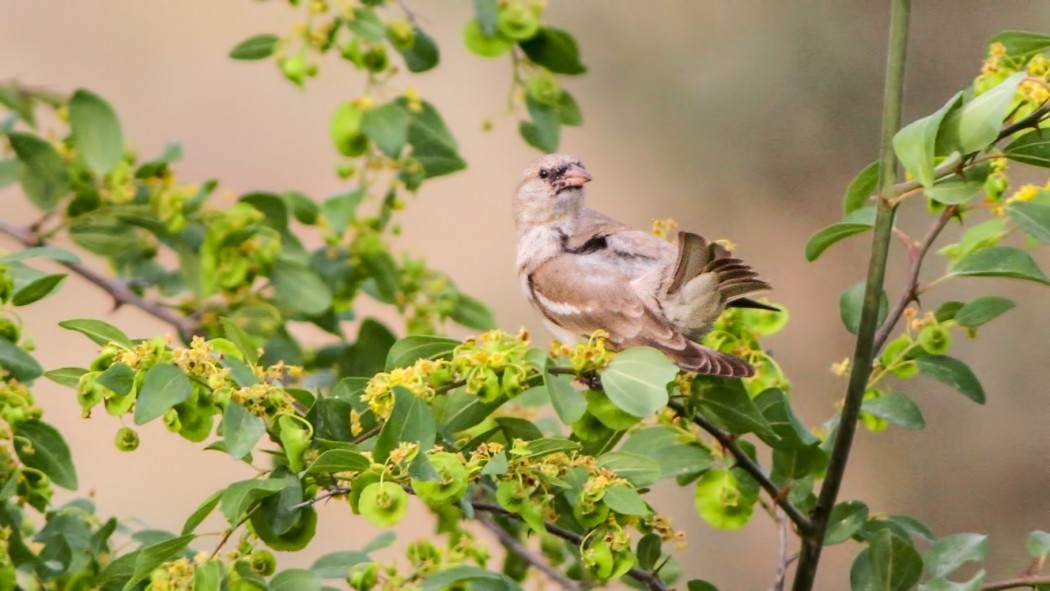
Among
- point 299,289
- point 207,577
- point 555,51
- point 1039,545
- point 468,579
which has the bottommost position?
point 207,577

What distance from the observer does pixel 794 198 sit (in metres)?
5.04

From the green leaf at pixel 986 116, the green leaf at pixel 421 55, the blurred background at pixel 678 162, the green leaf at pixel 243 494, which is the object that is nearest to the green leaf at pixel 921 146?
the green leaf at pixel 986 116

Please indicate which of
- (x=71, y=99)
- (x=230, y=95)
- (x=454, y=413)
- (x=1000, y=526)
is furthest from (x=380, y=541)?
(x=230, y=95)

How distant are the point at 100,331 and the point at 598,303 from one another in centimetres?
Result: 117

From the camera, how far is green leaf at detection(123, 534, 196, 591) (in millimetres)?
1565

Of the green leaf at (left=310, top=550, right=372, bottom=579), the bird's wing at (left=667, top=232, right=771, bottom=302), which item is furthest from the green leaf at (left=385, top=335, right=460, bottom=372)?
the bird's wing at (left=667, top=232, right=771, bottom=302)

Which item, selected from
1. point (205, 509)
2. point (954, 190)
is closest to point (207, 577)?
point (205, 509)

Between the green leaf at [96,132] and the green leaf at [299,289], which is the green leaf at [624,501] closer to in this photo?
the green leaf at [299,289]

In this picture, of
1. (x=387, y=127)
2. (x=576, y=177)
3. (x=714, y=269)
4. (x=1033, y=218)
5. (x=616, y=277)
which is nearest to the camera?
(x=1033, y=218)

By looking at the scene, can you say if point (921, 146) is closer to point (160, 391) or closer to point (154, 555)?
point (160, 391)

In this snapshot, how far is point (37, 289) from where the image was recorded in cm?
179

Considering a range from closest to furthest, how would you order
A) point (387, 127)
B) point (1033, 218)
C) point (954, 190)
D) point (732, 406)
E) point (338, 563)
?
1. point (954, 190)
2. point (1033, 218)
3. point (732, 406)
4. point (338, 563)
5. point (387, 127)

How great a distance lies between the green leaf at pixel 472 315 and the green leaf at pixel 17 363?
922mm

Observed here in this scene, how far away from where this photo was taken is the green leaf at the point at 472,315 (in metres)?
2.65
